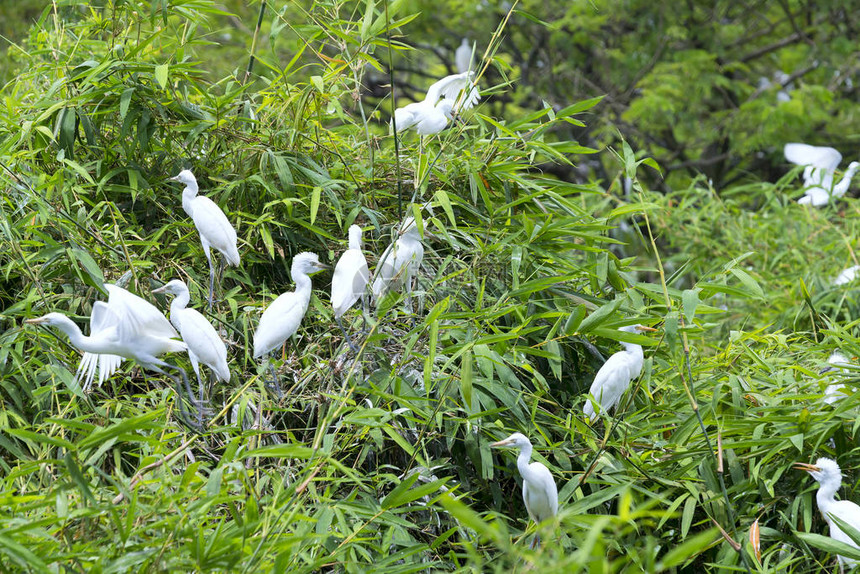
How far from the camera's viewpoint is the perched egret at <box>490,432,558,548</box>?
1.75m

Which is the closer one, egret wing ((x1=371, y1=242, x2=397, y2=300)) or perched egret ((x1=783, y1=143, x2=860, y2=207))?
egret wing ((x1=371, y1=242, x2=397, y2=300))

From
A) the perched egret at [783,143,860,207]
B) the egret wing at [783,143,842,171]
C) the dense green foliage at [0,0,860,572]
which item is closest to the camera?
the dense green foliage at [0,0,860,572]

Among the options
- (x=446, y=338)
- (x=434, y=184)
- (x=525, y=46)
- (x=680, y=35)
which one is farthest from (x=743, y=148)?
(x=446, y=338)

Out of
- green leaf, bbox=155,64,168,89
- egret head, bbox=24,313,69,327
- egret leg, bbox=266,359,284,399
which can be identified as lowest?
egret leg, bbox=266,359,284,399

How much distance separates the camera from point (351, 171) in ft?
8.00

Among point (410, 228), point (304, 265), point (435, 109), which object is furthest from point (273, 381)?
point (435, 109)

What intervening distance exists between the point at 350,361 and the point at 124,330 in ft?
1.77

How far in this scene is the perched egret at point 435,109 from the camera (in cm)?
234

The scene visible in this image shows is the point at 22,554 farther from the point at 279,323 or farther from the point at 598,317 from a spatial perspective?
the point at 598,317

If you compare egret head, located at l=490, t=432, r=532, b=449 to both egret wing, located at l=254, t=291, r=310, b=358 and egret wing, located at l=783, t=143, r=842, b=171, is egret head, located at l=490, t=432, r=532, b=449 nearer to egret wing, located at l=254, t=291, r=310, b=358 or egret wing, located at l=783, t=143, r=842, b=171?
egret wing, located at l=254, t=291, r=310, b=358

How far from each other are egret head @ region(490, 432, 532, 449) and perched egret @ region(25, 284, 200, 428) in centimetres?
73

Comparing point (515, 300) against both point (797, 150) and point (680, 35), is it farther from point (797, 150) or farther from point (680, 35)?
point (680, 35)

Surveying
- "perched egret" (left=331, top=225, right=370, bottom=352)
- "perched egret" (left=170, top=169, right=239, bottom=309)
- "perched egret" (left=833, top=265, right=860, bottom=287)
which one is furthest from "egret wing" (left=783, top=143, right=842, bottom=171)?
"perched egret" (left=170, top=169, right=239, bottom=309)

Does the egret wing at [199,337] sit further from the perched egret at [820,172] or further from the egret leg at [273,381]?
the perched egret at [820,172]
